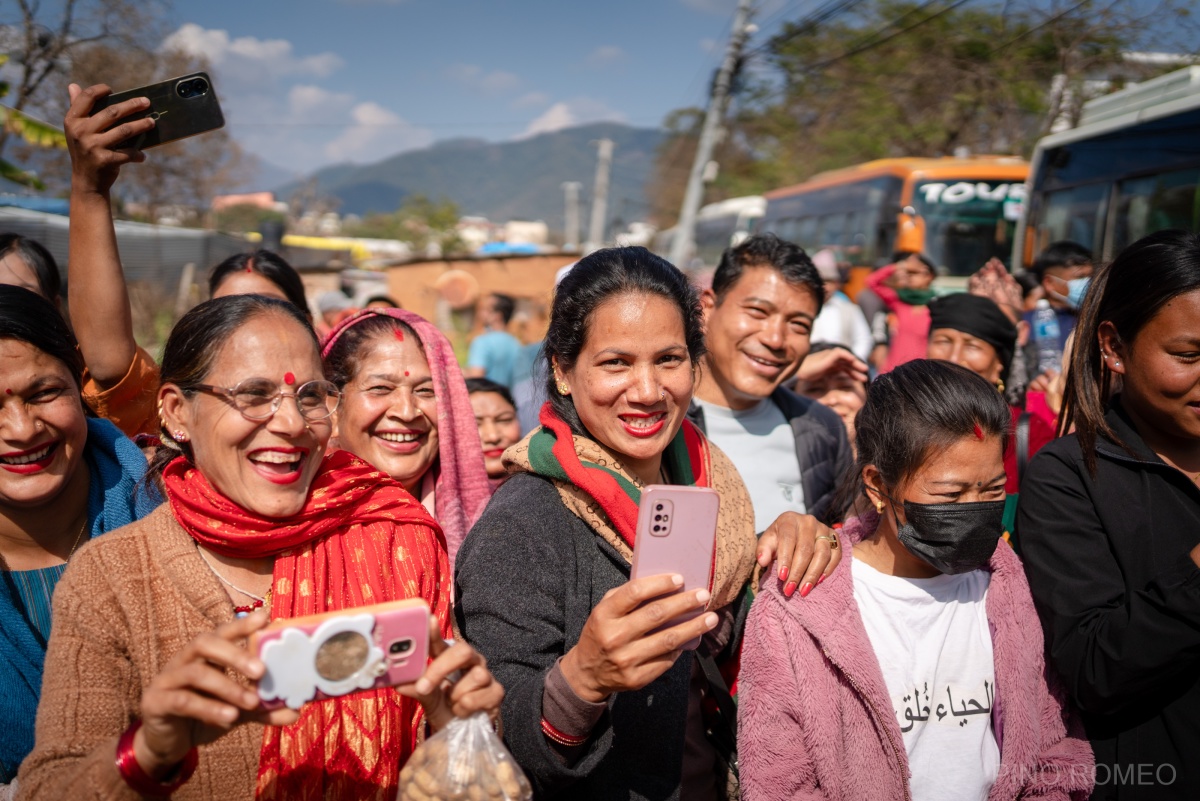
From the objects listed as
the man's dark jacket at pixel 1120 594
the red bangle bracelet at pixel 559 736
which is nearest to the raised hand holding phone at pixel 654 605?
the red bangle bracelet at pixel 559 736

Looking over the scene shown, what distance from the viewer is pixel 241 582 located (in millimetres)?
1814

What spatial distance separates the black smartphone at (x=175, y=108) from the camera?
237cm

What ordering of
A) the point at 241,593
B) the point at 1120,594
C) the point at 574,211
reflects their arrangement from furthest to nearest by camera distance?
the point at 574,211 < the point at 1120,594 < the point at 241,593

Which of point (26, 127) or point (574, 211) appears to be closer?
point (26, 127)

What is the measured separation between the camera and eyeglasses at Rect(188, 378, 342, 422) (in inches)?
71.1

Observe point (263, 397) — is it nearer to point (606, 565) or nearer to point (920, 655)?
point (606, 565)

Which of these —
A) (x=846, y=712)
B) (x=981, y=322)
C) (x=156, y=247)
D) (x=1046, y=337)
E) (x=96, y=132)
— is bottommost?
(x=846, y=712)

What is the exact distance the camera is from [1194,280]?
6.81 ft

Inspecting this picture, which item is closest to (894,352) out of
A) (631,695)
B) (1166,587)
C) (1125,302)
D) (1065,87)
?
(1125,302)

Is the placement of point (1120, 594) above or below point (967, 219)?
below

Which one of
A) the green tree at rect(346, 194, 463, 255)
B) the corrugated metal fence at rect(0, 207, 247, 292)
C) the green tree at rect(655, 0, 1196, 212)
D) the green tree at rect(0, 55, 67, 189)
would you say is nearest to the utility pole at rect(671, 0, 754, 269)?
the green tree at rect(655, 0, 1196, 212)

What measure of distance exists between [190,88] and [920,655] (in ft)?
8.46

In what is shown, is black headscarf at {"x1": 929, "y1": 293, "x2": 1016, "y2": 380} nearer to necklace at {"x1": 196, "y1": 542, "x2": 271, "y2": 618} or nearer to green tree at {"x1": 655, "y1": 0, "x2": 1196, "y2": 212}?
necklace at {"x1": 196, "y1": 542, "x2": 271, "y2": 618}

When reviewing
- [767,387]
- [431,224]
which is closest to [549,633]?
[767,387]
